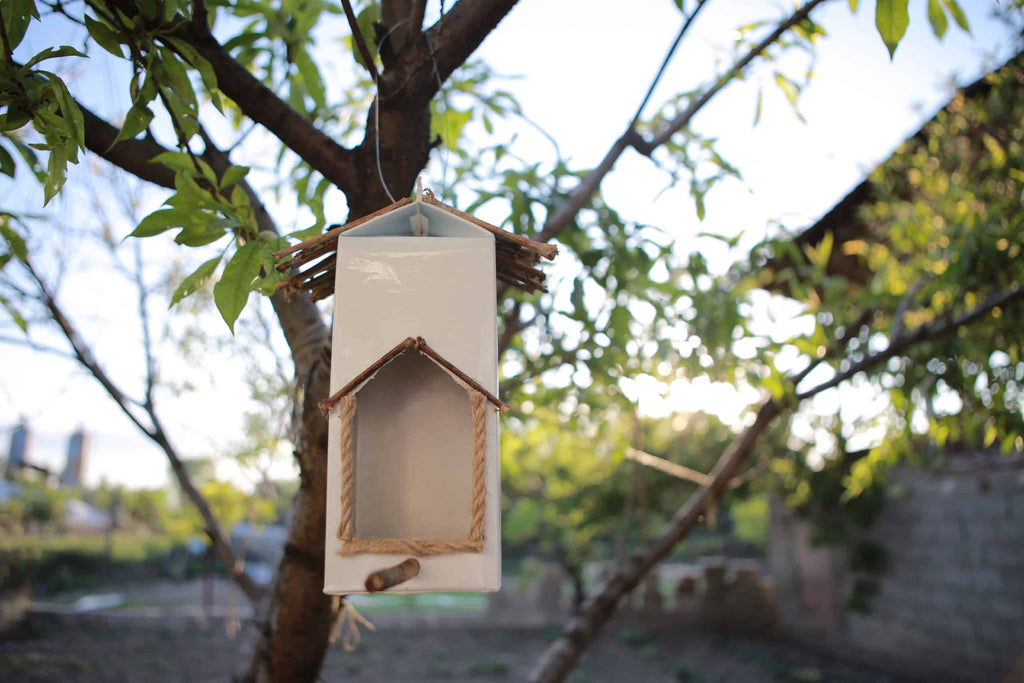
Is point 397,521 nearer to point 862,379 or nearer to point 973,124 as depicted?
point 862,379

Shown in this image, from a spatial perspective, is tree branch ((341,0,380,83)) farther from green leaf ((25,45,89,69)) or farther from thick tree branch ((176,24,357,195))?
green leaf ((25,45,89,69))

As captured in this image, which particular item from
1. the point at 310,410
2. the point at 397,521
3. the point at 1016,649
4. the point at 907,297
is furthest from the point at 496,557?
the point at 1016,649

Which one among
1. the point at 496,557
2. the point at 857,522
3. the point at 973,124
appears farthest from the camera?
the point at 857,522

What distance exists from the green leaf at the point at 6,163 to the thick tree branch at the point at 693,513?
175cm

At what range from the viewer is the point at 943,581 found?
5383 millimetres

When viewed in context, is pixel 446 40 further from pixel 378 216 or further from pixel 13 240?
pixel 13 240

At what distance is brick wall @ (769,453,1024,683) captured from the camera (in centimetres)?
486

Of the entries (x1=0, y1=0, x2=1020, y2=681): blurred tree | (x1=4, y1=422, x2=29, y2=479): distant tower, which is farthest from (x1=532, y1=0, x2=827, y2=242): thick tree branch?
(x1=4, y1=422, x2=29, y2=479): distant tower

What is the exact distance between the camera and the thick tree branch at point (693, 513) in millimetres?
2082

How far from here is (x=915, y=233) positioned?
8.27ft

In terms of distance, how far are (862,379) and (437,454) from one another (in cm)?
274

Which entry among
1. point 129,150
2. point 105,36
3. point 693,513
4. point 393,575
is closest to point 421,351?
point 393,575

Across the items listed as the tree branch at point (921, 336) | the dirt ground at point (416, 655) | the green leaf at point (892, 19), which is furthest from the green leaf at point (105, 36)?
the dirt ground at point (416, 655)

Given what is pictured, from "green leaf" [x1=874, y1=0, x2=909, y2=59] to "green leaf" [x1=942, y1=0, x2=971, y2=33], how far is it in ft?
0.71
